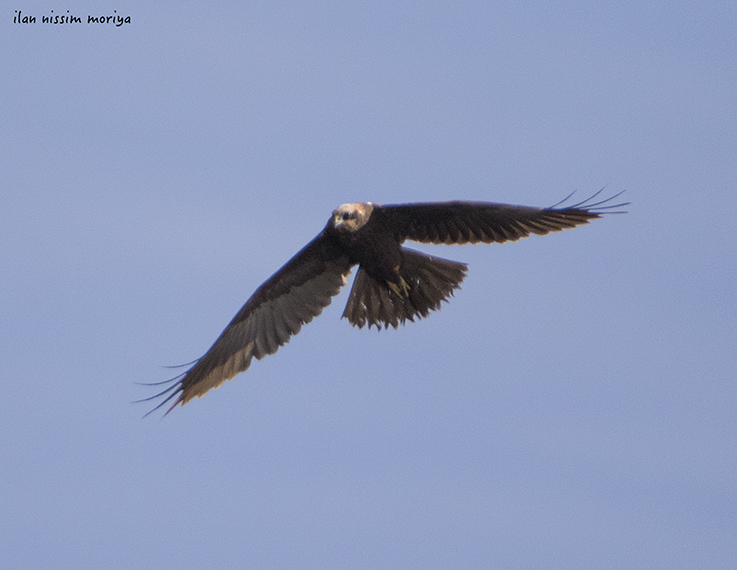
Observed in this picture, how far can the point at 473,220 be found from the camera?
851cm

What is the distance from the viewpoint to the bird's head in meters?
8.43

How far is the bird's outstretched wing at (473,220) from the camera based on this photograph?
8219 millimetres

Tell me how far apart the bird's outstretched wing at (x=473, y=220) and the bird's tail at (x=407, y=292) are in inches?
8.7

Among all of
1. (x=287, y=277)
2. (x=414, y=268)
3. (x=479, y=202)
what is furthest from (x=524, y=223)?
(x=287, y=277)

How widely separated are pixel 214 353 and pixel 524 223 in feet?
10.0

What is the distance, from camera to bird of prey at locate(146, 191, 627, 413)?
8422 mm

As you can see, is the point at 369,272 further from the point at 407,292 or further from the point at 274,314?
the point at 274,314

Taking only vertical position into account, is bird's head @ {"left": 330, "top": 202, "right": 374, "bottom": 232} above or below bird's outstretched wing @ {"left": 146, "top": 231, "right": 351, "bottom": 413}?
above

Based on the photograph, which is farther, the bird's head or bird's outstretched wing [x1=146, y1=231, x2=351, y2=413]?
bird's outstretched wing [x1=146, y1=231, x2=351, y2=413]

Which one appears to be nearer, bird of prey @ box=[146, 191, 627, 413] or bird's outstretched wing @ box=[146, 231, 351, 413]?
bird of prey @ box=[146, 191, 627, 413]

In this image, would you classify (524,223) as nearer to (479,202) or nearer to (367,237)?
(479,202)

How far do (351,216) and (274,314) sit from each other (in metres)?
1.38

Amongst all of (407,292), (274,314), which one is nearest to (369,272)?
(407,292)

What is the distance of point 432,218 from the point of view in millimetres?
8562
